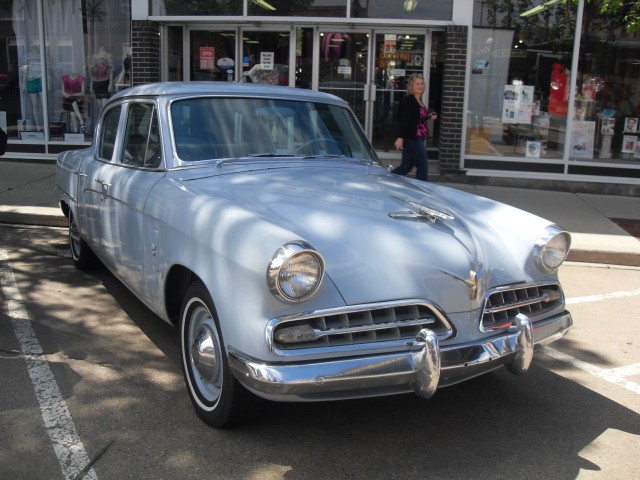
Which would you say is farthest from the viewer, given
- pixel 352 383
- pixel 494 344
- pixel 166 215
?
pixel 166 215

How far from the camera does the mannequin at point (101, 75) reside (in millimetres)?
12391

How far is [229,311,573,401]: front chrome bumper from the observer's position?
2846 millimetres

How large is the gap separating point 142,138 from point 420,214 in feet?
6.70

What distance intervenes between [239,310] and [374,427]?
106 cm

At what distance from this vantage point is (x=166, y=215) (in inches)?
148

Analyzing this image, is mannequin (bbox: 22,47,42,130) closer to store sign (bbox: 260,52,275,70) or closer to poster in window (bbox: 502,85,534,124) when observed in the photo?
store sign (bbox: 260,52,275,70)

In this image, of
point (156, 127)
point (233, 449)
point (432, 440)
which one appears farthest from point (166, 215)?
point (432, 440)

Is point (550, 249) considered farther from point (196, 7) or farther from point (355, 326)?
point (196, 7)

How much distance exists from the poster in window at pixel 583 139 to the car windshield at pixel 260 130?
7.71 meters

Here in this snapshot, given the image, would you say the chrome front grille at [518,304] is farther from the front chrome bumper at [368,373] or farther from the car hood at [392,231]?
the front chrome bumper at [368,373]

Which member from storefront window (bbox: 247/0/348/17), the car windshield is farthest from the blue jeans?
the car windshield

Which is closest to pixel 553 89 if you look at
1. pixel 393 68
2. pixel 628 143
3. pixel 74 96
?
pixel 628 143

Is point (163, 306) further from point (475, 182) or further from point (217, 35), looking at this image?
point (217, 35)

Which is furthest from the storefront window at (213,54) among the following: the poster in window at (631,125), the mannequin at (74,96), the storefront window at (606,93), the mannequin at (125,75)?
the poster in window at (631,125)
